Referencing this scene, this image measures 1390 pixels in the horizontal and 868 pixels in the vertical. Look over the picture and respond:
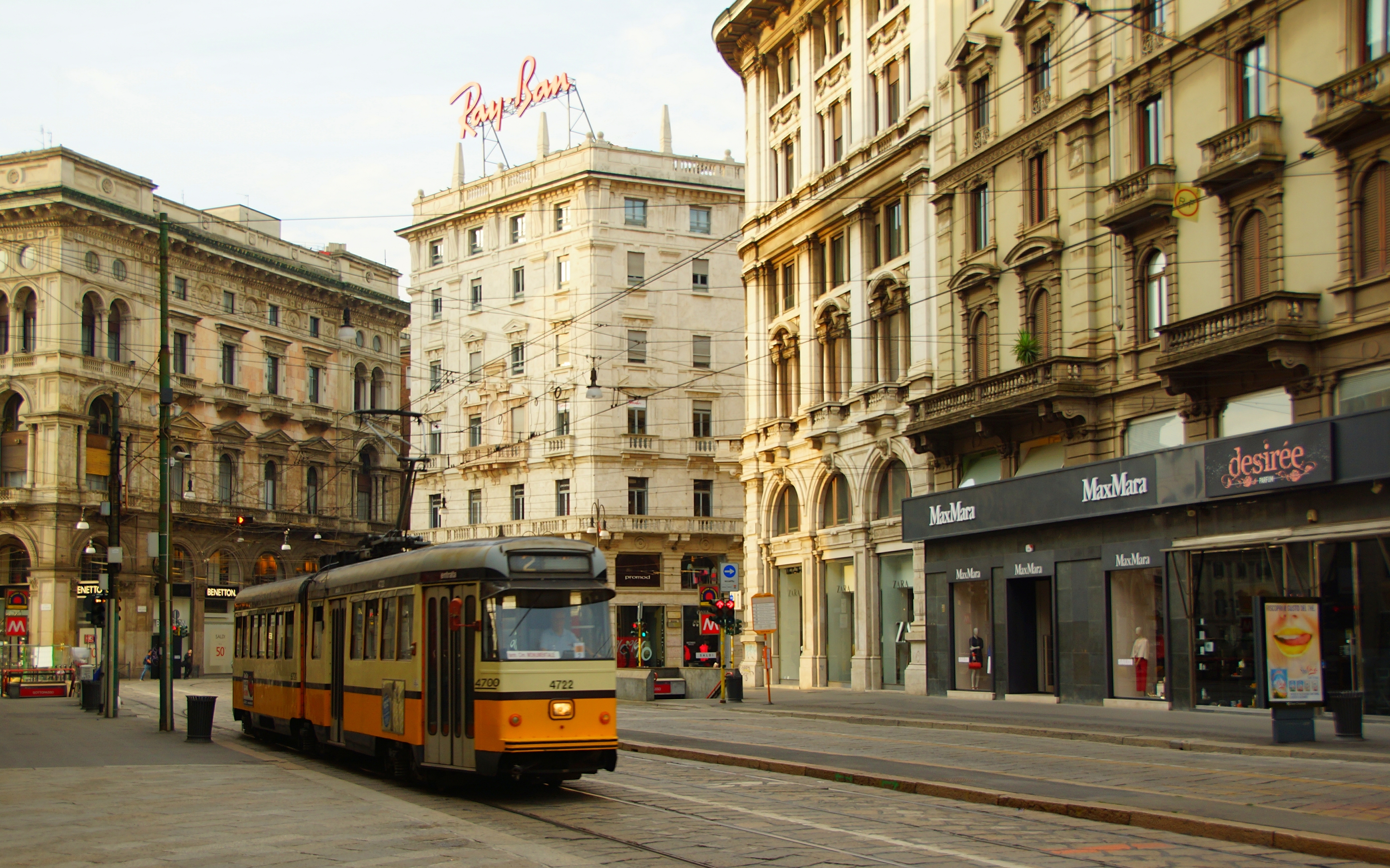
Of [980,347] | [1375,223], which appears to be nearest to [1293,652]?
[1375,223]

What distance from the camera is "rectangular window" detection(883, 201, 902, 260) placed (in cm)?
3947

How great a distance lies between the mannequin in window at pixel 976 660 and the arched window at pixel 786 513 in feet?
36.6

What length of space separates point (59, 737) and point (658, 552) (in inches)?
1532

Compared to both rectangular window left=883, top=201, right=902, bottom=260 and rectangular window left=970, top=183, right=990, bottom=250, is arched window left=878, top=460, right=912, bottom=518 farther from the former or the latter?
rectangular window left=970, top=183, right=990, bottom=250

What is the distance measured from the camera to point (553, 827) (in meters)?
13.1

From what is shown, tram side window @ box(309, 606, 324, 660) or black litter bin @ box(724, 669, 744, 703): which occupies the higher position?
tram side window @ box(309, 606, 324, 660)

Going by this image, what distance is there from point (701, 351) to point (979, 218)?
103 ft

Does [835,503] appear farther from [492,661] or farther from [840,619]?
[492,661]

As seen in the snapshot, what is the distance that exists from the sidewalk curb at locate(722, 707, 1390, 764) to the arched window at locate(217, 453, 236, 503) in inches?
1808

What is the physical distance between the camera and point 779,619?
Answer: 4662 centimetres

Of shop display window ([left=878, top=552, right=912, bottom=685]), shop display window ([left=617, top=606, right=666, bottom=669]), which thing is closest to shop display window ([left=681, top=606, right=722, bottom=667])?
shop display window ([left=617, top=606, right=666, bottom=669])

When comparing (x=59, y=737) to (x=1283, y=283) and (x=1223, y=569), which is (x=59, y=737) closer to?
(x=1223, y=569)

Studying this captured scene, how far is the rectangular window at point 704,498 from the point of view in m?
65.2

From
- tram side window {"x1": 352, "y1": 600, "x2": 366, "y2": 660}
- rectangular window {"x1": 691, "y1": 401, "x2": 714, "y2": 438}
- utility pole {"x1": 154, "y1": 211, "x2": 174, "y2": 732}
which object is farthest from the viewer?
rectangular window {"x1": 691, "y1": 401, "x2": 714, "y2": 438}
